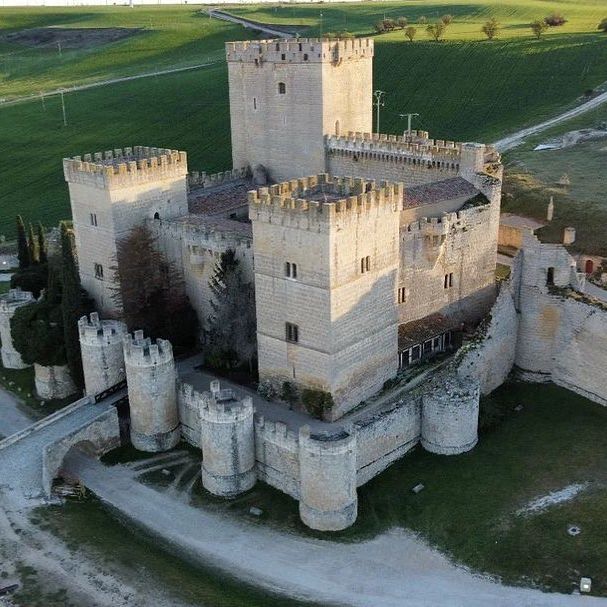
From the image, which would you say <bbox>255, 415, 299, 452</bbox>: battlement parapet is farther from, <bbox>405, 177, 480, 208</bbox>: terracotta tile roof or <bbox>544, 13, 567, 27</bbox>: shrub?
<bbox>544, 13, 567, 27</bbox>: shrub

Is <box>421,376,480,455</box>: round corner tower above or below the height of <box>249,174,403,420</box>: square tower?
below

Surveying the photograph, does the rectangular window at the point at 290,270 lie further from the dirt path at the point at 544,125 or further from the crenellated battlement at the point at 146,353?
the dirt path at the point at 544,125

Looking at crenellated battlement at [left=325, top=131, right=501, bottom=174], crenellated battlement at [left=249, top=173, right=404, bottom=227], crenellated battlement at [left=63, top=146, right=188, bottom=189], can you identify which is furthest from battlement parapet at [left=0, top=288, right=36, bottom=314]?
crenellated battlement at [left=325, top=131, right=501, bottom=174]

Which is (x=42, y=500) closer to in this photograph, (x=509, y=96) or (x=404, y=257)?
(x=404, y=257)

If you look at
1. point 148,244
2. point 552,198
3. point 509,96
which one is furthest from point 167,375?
point 509,96

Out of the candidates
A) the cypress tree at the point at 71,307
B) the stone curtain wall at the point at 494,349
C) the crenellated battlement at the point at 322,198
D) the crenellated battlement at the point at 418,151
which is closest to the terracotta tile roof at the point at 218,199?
the crenellated battlement at the point at 418,151

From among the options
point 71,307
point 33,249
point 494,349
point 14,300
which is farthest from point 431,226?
point 33,249

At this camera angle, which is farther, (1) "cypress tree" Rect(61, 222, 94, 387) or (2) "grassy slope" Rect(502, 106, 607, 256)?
(2) "grassy slope" Rect(502, 106, 607, 256)

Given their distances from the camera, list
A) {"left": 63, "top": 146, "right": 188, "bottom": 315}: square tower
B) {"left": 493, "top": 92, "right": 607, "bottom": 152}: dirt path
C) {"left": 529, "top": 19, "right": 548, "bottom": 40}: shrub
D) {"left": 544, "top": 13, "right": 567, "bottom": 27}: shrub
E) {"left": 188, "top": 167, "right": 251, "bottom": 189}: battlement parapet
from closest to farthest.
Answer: {"left": 63, "top": 146, "right": 188, "bottom": 315}: square tower < {"left": 188, "top": 167, "right": 251, "bottom": 189}: battlement parapet < {"left": 493, "top": 92, "right": 607, "bottom": 152}: dirt path < {"left": 529, "top": 19, "right": 548, "bottom": 40}: shrub < {"left": 544, "top": 13, "right": 567, "bottom": 27}: shrub
